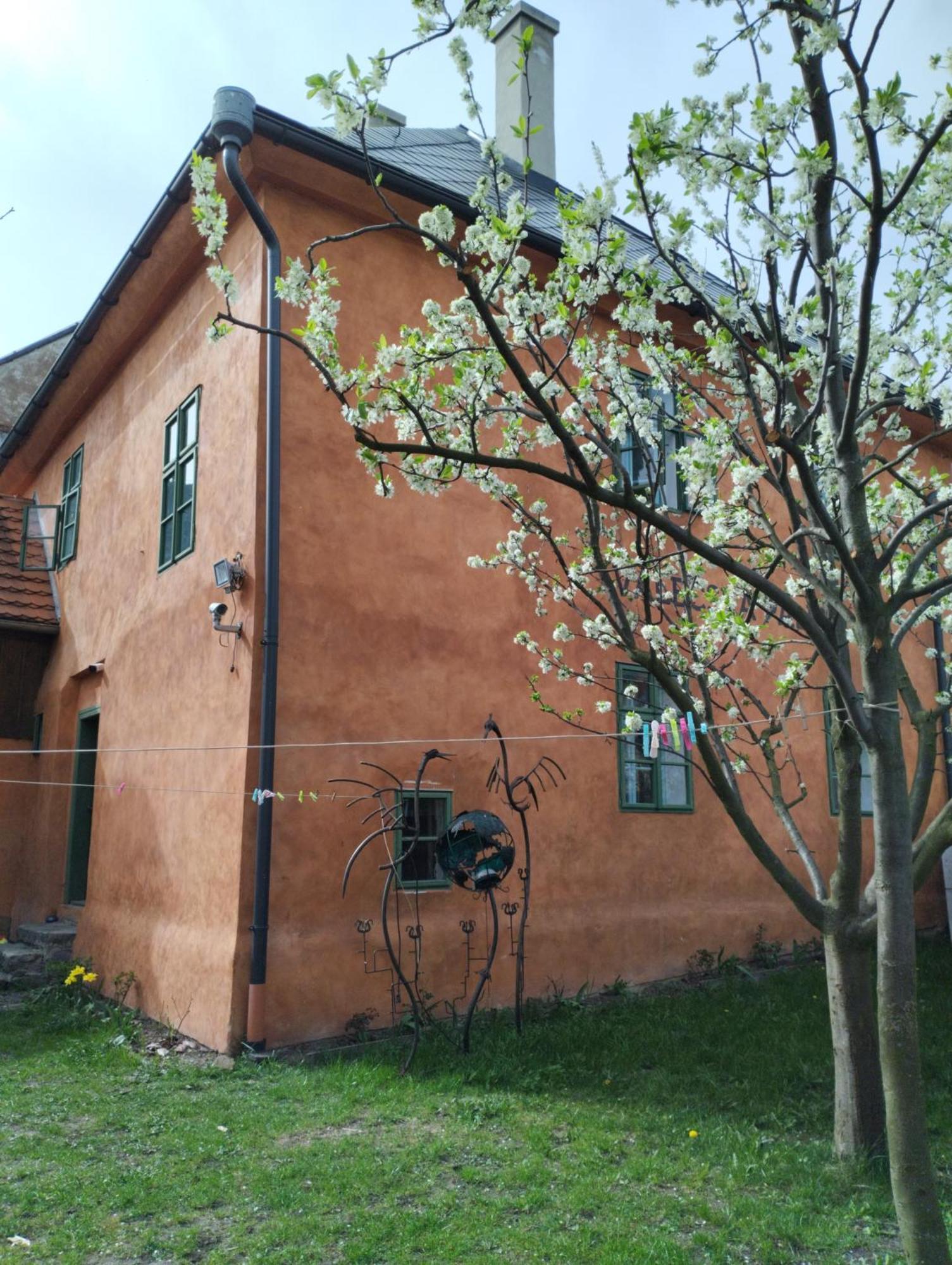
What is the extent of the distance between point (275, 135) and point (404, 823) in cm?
494

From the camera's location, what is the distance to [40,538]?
13.0 metres

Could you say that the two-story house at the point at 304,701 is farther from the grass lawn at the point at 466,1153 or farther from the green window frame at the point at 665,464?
the green window frame at the point at 665,464

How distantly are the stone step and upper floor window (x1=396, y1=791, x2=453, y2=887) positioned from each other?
13.6 feet

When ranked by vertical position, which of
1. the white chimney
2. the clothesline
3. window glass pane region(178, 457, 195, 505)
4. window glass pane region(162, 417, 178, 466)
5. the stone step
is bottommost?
the stone step

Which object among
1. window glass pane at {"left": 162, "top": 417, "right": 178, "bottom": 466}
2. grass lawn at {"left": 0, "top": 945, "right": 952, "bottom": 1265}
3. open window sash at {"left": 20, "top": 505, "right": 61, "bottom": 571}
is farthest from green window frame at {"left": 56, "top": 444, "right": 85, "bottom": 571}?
grass lawn at {"left": 0, "top": 945, "right": 952, "bottom": 1265}

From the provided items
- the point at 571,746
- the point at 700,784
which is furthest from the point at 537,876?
the point at 700,784

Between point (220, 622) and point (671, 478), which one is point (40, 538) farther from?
point (671, 478)

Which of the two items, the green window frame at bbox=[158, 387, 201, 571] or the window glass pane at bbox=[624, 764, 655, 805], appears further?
the window glass pane at bbox=[624, 764, 655, 805]

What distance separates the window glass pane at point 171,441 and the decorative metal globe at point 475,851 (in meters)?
4.42

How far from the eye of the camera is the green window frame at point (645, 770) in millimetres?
9109

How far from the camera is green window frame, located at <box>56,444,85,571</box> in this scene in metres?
12.0

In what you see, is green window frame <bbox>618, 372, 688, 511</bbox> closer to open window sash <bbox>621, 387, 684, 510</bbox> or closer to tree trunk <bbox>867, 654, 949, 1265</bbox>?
open window sash <bbox>621, 387, 684, 510</bbox>

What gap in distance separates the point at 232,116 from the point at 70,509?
6.49 meters

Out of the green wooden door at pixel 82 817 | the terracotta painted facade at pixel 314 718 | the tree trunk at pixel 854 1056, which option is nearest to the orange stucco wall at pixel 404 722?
the terracotta painted facade at pixel 314 718
